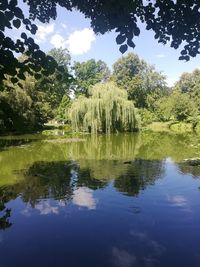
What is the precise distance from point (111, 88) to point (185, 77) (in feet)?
160

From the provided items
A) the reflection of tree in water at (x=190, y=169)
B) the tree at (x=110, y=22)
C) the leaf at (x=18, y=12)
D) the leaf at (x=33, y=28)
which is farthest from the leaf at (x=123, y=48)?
the reflection of tree in water at (x=190, y=169)

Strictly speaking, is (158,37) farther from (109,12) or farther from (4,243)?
(4,243)

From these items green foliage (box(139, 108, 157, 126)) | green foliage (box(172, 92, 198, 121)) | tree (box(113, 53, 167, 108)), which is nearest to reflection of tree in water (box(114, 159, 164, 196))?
green foliage (box(172, 92, 198, 121))

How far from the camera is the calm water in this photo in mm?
6570

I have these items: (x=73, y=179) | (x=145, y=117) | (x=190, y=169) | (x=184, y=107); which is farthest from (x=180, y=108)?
(x=73, y=179)

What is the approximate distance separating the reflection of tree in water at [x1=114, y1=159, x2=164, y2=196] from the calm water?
31 millimetres

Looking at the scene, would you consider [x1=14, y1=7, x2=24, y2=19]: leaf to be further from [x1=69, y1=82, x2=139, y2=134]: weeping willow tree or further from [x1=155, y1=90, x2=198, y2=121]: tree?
[x1=155, y1=90, x2=198, y2=121]: tree

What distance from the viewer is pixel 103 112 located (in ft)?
104

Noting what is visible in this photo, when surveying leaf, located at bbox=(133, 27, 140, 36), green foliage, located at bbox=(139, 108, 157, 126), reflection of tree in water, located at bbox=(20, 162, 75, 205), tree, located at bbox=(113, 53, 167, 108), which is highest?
tree, located at bbox=(113, 53, 167, 108)

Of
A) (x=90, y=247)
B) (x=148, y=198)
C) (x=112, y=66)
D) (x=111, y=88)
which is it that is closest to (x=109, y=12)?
(x=90, y=247)

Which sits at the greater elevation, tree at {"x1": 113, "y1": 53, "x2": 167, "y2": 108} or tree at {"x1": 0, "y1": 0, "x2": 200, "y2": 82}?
tree at {"x1": 113, "y1": 53, "x2": 167, "y2": 108}

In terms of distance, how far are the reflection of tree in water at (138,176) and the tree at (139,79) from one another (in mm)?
38220

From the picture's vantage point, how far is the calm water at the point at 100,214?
6.57 metres

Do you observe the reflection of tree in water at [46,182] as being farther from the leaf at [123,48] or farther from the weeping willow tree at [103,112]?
the weeping willow tree at [103,112]
